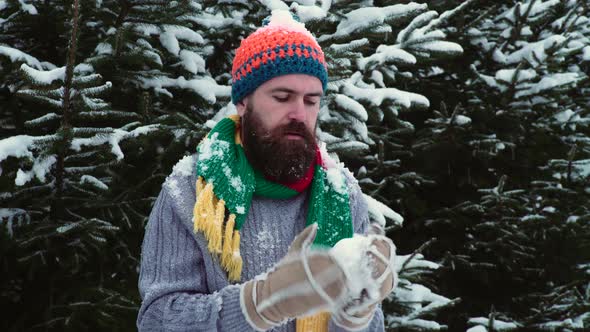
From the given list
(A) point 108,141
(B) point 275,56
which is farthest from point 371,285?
(A) point 108,141

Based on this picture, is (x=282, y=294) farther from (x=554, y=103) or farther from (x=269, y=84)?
(x=554, y=103)

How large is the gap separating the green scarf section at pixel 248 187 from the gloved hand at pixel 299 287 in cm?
40

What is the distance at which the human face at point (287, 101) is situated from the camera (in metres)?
1.89

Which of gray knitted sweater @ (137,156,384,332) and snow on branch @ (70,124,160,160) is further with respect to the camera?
snow on branch @ (70,124,160,160)

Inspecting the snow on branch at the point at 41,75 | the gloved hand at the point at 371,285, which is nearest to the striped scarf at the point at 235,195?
the gloved hand at the point at 371,285

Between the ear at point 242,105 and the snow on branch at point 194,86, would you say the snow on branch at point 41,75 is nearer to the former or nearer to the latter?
the snow on branch at point 194,86

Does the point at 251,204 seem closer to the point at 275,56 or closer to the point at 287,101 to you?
the point at 287,101

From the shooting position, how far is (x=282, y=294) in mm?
1390

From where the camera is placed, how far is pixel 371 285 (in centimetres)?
136

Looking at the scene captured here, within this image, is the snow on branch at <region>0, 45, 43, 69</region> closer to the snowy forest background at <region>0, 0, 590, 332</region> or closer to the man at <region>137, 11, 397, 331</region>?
the snowy forest background at <region>0, 0, 590, 332</region>

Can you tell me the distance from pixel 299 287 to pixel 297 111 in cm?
72

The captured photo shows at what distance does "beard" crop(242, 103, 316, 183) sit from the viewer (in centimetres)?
189

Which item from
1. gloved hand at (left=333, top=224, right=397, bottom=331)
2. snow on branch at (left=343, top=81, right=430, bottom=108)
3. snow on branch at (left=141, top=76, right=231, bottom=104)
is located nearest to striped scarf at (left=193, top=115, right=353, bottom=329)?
gloved hand at (left=333, top=224, right=397, bottom=331)

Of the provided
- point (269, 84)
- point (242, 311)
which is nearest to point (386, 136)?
point (269, 84)
